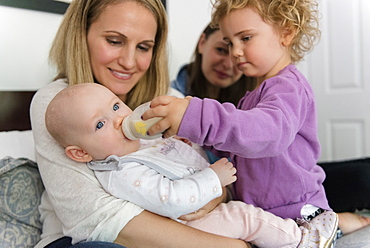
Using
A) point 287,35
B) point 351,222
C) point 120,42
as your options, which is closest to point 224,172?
point 287,35

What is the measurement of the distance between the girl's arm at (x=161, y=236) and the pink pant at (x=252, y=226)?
0.04 m

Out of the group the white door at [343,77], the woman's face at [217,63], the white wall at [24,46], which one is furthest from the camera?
the white door at [343,77]

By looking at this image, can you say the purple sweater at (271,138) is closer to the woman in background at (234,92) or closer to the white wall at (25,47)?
the woman in background at (234,92)

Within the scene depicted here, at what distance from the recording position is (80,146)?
114cm

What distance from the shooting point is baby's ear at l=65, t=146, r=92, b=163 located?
1.16 metres

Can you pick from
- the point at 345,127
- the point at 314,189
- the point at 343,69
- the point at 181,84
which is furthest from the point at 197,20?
the point at 314,189

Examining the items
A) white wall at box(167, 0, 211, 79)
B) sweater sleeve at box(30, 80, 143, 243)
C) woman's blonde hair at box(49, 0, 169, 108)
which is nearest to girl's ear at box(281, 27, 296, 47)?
woman's blonde hair at box(49, 0, 169, 108)

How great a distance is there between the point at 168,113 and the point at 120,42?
636 mm

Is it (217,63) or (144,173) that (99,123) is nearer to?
(144,173)

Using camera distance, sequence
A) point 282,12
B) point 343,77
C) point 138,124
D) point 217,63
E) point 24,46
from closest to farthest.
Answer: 1. point 138,124
2. point 282,12
3. point 24,46
4. point 217,63
5. point 343,77

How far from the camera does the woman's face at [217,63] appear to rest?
6.91 ft

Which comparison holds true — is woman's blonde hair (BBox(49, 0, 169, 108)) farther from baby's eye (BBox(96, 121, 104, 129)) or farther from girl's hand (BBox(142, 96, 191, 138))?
girl's hand (BBox(142, 96, 191, 138))

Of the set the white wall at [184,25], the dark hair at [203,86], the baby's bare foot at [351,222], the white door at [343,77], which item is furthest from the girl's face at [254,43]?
the white door at [343,77]

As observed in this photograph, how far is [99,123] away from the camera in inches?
43.6
